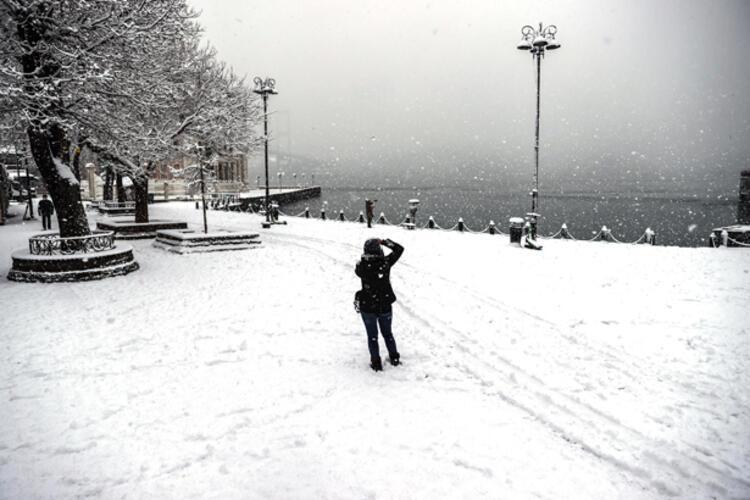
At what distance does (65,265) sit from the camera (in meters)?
11.7

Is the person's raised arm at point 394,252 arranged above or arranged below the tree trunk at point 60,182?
below

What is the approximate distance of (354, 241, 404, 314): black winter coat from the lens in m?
5.99

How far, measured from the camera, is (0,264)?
1380 centimetres

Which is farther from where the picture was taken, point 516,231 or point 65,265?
point 516,231

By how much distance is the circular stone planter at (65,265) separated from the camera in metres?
11.6

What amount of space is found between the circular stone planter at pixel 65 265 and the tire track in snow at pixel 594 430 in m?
9.57

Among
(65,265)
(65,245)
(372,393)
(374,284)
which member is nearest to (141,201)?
(65,245)

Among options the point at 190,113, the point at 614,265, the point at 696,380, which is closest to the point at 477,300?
the point at 696,380

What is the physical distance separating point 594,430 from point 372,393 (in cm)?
255

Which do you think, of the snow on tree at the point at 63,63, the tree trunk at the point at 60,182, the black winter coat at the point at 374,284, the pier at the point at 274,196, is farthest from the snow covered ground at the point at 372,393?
the pier at the point at 274,196

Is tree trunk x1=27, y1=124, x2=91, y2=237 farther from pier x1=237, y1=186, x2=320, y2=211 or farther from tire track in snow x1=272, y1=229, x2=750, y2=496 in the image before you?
pier x1=237, y1=186, x2=320, y2=211

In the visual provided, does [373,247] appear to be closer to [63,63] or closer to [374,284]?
[374,284]

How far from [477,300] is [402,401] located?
16.8 feet

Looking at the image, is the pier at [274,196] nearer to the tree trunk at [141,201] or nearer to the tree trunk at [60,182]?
the tree trunk at [141,201]
